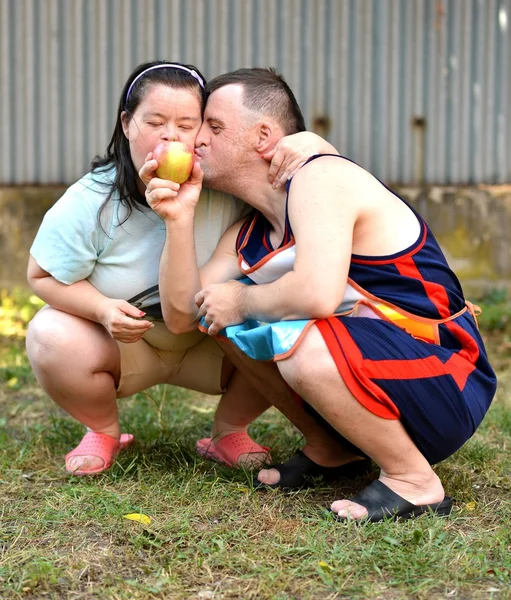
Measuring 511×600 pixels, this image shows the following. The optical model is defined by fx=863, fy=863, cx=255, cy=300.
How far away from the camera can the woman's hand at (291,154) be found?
9.19 ft

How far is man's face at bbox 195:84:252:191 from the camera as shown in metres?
2.88

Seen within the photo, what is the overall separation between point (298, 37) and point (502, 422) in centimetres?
336

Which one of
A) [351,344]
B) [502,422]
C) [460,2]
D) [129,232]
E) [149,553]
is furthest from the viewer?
[460,2]

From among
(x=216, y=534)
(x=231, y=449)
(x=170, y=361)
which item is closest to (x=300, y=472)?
(x=231, y=449)

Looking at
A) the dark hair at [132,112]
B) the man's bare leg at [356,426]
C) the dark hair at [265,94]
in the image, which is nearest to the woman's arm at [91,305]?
the dark hair at [132,112]

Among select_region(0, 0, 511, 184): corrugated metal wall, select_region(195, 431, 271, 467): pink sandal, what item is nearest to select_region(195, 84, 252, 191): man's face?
select_region(195, 431, 271, 467): pink sandal

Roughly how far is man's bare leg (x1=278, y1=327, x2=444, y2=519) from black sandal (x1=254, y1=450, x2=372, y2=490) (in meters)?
0.29

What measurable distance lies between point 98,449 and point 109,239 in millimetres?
759

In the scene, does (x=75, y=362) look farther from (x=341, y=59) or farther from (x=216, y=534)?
(x=341, y=59)

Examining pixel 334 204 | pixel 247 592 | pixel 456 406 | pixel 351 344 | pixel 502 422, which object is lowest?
pixel 502 422

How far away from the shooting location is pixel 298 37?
5.94 metres

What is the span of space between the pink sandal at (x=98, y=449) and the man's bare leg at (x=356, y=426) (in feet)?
2.79

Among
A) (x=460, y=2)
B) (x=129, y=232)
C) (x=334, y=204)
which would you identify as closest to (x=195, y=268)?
(x=129, y=232)

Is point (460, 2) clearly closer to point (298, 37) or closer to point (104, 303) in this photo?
point (298, 37)
